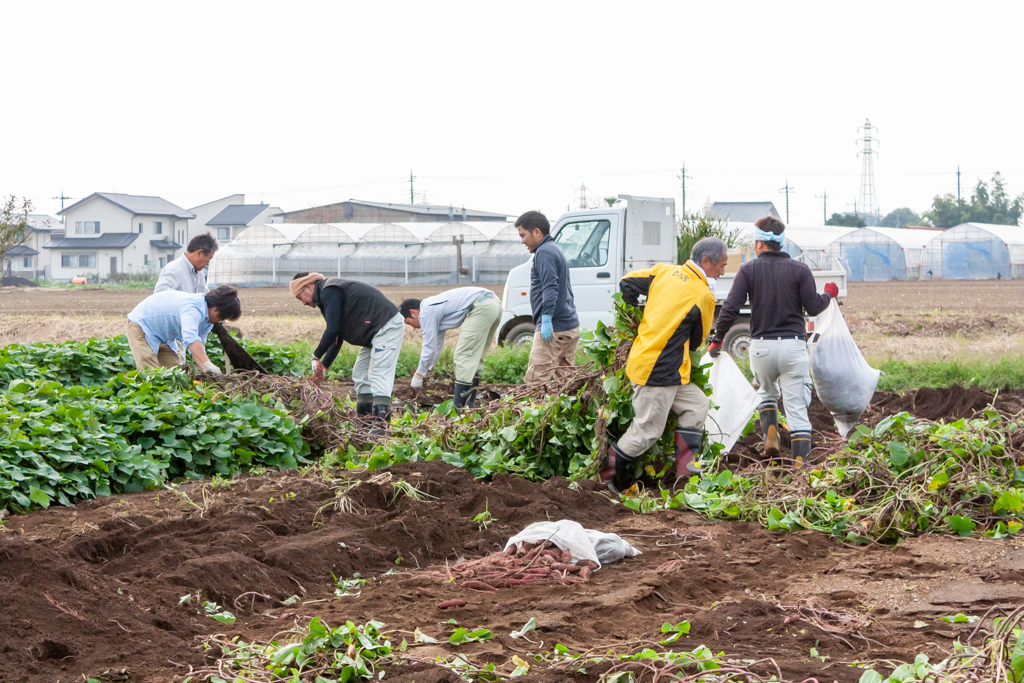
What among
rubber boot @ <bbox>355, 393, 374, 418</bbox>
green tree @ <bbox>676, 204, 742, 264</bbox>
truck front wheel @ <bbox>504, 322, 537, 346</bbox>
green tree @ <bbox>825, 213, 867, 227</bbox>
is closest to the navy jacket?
rubber boot @ <bbox>355, 393, 374, 418</bbox>

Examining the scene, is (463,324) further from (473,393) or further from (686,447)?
(686,447)

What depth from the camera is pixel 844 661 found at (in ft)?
10.1

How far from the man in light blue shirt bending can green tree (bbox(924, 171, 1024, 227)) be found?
7145 centimetres

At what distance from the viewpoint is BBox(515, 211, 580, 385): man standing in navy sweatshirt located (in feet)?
25.0

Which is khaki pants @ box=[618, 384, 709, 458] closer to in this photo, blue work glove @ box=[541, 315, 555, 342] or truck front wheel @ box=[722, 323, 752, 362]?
blue work glove @ box=[541, 315, 555, 342]

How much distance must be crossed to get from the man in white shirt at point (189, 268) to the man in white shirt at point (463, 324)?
1866mm

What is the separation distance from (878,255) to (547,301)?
42017mm

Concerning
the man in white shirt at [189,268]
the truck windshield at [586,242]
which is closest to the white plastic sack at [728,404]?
the man in white shirt at [189,268]

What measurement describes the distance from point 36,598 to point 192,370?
4.68m

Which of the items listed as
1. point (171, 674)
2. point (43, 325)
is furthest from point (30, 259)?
point (171, 674)

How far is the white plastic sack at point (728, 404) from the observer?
656 centimetres

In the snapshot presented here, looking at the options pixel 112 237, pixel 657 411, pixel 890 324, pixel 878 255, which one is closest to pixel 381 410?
pixel 657 411

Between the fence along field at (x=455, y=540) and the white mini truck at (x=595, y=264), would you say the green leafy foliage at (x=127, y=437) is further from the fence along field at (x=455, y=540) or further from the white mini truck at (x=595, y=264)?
the white mini truck at (x=595, y=264)

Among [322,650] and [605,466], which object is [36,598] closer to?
[322,650]
